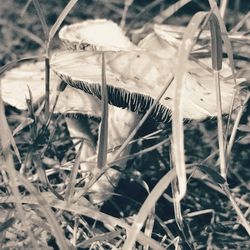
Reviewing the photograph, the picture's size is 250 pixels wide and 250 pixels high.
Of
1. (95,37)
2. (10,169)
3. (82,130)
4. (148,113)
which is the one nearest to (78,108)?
(82,130)

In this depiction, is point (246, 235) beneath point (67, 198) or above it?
beneath

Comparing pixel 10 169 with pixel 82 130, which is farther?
pixel 82 130

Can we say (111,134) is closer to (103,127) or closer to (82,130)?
(82,130)

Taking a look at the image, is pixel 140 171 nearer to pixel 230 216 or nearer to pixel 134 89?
pixel 230 216

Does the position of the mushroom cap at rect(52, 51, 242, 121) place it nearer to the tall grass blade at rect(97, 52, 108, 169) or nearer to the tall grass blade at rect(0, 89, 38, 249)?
the tall grass blade at rect(97, 52, 108, 169)

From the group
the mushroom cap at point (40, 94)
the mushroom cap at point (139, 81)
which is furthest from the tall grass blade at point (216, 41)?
the mushroom cap at point (40, 94)

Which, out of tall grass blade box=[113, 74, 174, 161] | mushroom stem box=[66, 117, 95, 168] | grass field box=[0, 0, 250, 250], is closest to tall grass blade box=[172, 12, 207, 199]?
grass field box=[0, 0, 250, 250]

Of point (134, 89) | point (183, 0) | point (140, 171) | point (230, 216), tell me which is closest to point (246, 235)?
point (230, 216)

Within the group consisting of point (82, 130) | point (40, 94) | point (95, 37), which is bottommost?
point (82, 130)
